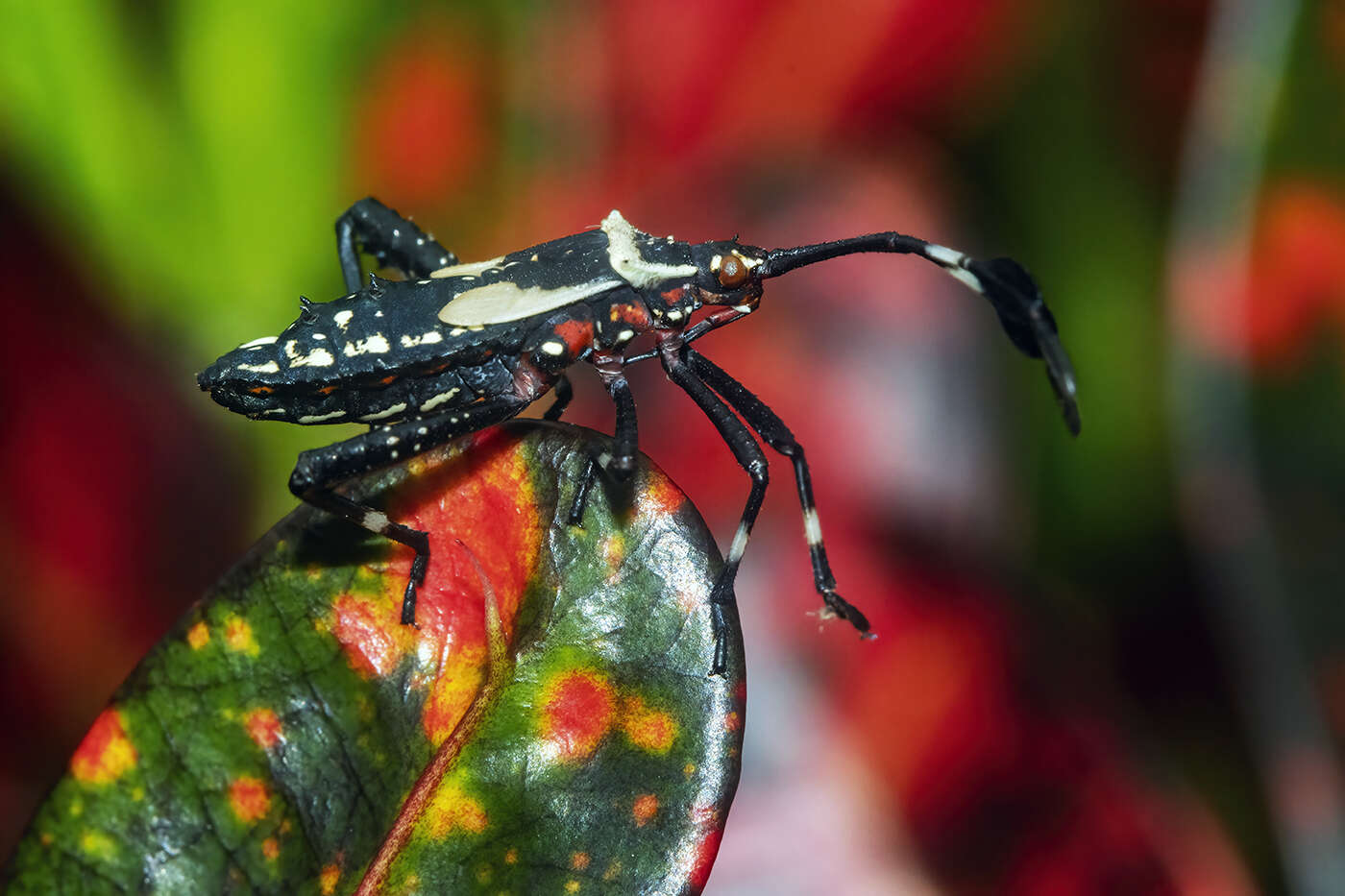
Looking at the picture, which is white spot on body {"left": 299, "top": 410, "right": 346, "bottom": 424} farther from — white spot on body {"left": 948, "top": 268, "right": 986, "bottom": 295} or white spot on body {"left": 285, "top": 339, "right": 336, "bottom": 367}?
white spot on body {"left": 948, "top": 268, "right": 986, "bottom": 295}

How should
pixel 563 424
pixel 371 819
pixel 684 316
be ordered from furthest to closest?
pixel 684 316
pixel 563 424
pixel 371 819

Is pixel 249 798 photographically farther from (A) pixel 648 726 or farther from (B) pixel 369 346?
(B) pixel 369 346

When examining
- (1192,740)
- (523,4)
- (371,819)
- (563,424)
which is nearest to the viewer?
(371,819)

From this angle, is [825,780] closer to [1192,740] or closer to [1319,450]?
[1192,740]

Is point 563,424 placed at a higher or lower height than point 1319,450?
higher

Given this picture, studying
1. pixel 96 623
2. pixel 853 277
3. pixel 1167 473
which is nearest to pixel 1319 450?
pixel 1167 473

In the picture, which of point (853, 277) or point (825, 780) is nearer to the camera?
point (825, 780)

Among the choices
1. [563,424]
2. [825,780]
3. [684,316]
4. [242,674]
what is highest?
[684,316]
